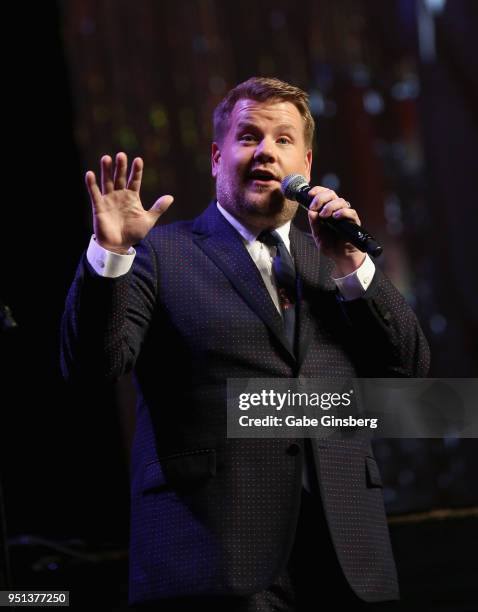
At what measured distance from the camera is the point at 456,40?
11.8 ft

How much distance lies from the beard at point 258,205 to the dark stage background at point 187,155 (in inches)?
52.7

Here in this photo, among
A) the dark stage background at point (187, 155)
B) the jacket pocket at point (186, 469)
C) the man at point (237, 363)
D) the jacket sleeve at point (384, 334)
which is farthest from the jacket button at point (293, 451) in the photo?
the dark stage background at point (187, 155)

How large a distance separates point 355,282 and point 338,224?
0.14m

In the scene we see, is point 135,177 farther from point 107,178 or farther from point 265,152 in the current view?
Answer: point 265,152

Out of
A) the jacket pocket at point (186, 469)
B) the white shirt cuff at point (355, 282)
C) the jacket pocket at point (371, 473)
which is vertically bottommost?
the jacket pocket at point (371, 473)

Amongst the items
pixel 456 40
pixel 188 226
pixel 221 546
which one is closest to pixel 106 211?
pixel 188 226

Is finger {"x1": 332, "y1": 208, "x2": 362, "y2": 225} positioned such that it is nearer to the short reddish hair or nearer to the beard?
the beard

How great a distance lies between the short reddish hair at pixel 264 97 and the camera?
6.56 feet

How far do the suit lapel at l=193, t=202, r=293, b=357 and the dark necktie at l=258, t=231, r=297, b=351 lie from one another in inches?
1.8

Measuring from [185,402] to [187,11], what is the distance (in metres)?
2.30

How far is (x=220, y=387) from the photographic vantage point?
166cm

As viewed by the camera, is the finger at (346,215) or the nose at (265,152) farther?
the nose at (265,152)

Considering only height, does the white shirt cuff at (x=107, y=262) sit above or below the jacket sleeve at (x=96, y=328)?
above

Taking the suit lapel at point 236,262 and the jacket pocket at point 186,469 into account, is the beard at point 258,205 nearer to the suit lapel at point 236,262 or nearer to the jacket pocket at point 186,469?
the suit lapel at point 236,262
